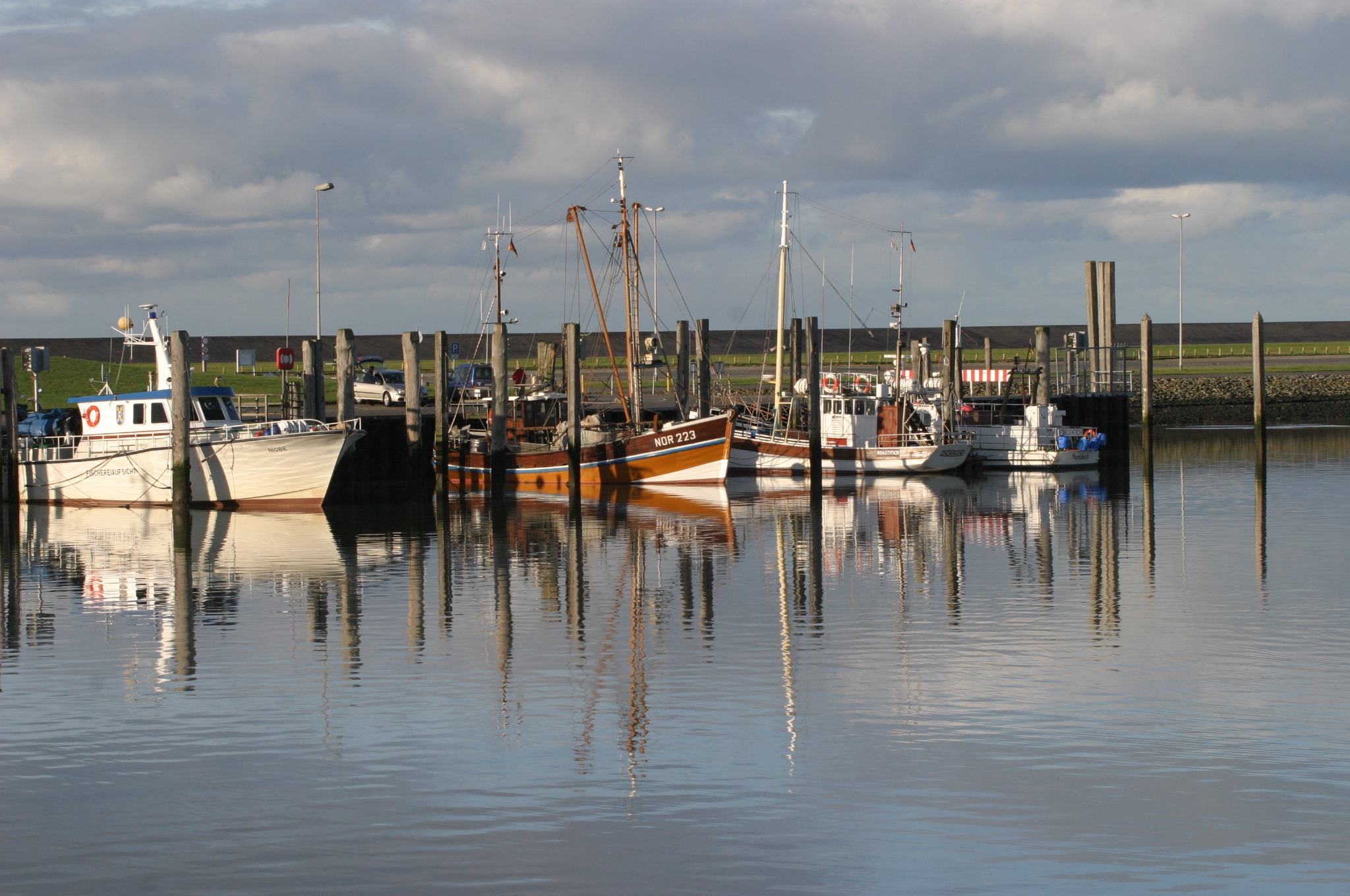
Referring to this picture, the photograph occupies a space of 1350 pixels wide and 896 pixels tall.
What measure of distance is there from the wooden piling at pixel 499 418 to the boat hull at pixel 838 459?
859 centimetres

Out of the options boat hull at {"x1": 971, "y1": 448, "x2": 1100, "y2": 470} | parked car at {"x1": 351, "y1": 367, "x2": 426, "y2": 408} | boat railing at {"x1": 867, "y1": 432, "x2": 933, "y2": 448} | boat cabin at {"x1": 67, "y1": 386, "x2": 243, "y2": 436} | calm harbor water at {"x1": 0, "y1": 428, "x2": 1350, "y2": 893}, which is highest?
parked car at {"x1": 351, "y1": 367, "x2": 426, "y2": 408}

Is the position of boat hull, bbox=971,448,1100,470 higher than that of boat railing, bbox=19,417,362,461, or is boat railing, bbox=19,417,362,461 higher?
boat railing, bbox=19,417,362,461

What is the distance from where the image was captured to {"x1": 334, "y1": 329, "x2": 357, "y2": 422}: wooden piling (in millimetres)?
38188

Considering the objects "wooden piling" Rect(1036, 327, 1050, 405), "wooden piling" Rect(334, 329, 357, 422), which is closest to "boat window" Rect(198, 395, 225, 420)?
"wooden piling" Rect(334, 329, 357, 422)

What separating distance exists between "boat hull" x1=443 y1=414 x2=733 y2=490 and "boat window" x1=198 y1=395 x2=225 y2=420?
23.7ft

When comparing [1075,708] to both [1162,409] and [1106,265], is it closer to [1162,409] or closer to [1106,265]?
[1106,265]

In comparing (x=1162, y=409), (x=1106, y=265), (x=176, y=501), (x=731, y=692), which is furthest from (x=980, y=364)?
(x=731, y=692)

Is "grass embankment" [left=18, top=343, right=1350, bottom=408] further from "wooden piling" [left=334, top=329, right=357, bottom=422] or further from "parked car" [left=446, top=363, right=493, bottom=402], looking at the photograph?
"wooden piling" [left=334, top=329, right=357, bottom=422]

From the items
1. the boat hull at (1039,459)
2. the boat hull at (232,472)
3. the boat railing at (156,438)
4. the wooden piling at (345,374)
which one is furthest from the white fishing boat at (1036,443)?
the boat hull at (232,472)

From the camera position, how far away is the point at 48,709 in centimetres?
1593

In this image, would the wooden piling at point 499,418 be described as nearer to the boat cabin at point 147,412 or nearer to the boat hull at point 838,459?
the boat cabin at point 147,412

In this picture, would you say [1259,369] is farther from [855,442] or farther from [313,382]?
[313,382]

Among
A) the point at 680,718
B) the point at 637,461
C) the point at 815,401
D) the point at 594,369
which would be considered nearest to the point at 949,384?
the point at 815,401

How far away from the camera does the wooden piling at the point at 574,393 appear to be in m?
40.3
